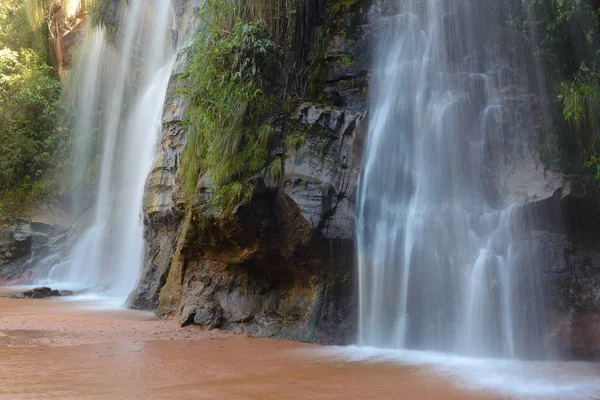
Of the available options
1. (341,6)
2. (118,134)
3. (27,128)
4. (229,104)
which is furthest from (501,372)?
(27,128)

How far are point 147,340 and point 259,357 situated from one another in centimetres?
184

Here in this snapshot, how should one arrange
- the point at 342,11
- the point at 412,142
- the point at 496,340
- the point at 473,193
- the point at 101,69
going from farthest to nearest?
the point at 101,69, the point at 342,11, the point at 412,142, the point at 473,193, the point at 496,340

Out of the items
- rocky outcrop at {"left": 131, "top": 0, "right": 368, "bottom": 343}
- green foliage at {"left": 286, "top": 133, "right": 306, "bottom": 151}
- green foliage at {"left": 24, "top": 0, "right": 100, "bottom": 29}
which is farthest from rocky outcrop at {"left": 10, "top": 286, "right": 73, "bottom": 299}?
green foliage at {"left": 24, "top": 0, "right": 100, "bottom": 29}

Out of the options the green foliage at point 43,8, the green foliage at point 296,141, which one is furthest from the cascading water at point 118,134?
the green foliage at point 296,141

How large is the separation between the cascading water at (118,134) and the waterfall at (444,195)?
8240 mm

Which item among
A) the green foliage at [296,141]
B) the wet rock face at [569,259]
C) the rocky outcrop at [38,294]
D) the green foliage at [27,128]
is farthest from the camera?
the green foliage at [27,128]

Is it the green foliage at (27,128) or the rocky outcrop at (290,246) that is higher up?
the green foliage at (27,128)

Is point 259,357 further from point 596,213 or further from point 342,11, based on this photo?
point 342,11

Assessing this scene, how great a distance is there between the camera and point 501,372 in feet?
18.4

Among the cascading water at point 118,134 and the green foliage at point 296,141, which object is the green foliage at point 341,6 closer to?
the green foliage at point 296,141

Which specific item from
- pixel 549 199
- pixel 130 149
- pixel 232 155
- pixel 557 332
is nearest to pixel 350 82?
pixel 232 155

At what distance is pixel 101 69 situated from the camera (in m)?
20.7

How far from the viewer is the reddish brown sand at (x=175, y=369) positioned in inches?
174

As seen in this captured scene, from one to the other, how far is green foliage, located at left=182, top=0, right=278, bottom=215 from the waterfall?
196cm
